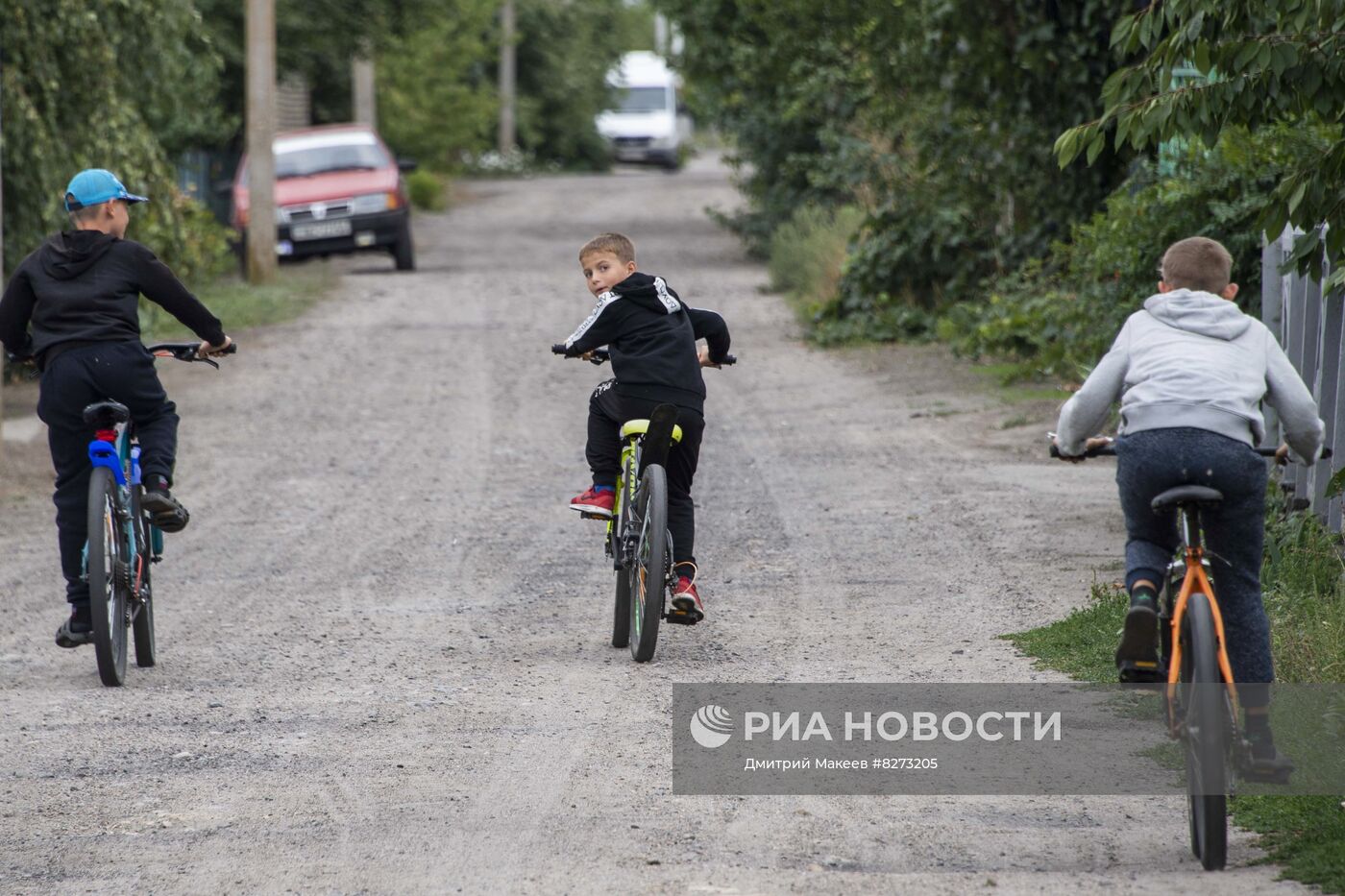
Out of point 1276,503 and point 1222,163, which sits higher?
point 1222,163

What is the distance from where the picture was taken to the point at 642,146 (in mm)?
56656

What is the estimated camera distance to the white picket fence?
789 centimetres

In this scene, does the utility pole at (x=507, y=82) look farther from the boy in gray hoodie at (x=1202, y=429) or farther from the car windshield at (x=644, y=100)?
the boy in gray hoodie at (x=1202, y=429)

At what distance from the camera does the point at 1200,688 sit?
473 cm

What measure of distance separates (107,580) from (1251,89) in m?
4.44

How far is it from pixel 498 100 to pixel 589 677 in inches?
1608

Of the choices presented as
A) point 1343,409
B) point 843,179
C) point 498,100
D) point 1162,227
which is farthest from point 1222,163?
point 498,100

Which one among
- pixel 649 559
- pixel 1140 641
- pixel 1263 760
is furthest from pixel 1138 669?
pixel 649 559

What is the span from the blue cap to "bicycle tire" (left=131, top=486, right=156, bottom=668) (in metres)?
1.12

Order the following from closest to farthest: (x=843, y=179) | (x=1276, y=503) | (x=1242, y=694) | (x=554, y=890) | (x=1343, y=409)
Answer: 1. (x=554, y=890)
2. (x=1242, y=694)
3. (x=1343, y=409)
4. (x=1276, y=503)
5. (x=843, y=179)

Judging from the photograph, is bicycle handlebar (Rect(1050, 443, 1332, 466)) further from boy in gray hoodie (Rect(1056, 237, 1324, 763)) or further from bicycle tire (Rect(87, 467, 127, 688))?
bicycle tire (Rect(87, 467, 127, 688))

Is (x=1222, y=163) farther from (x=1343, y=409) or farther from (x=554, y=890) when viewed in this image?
(x=554, y=890)

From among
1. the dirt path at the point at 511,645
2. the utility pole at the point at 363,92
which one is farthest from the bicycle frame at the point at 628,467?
the utility pole at the point at 363,92

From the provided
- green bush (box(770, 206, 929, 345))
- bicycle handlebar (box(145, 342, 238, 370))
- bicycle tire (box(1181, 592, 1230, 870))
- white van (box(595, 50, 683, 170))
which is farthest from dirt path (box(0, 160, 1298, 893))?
white van (box(595, 50, 683, 170))
